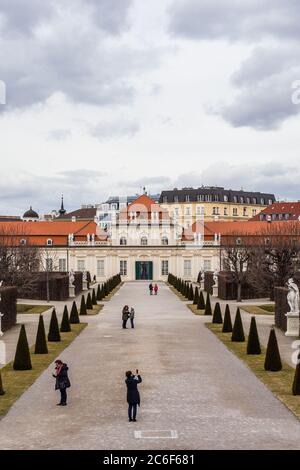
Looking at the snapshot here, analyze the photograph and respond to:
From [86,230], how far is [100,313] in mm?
55327

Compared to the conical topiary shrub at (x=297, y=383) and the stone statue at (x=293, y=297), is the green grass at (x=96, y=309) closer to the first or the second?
the stone statue at (x=293, y=297)

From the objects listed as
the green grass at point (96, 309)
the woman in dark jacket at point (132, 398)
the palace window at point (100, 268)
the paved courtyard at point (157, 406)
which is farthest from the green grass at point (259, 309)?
the palace window at point (100, 268)

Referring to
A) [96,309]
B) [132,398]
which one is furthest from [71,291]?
[132,398]

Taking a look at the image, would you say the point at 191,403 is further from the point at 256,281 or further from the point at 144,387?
the point at 256,281

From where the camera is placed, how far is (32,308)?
5116cm

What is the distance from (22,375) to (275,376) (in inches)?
340

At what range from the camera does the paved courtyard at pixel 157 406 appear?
14914 millimetres

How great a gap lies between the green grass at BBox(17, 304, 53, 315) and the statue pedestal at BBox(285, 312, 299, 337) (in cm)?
2018

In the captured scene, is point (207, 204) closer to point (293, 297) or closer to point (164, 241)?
point (164, 241)

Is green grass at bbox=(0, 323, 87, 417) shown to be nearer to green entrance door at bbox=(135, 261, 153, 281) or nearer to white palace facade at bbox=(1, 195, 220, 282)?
white palace facade at bbox=(1, 195, 220, 282)

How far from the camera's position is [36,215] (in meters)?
162

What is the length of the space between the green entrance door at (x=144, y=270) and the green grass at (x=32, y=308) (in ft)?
160

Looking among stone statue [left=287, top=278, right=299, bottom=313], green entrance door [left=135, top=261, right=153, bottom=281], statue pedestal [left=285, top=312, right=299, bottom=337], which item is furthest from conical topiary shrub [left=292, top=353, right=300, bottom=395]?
green entrance door [left=135, top=261, right=153, bottom=281]
